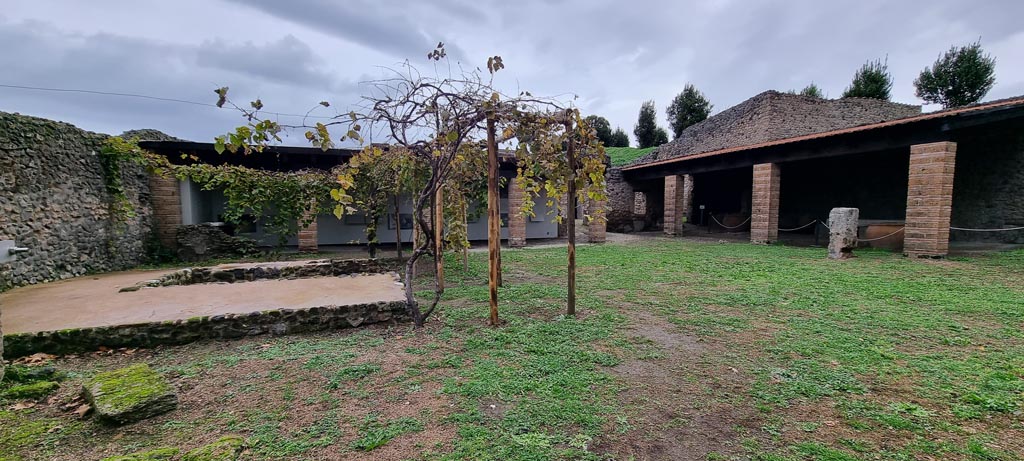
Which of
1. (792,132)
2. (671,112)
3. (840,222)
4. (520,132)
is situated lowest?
(840,222)

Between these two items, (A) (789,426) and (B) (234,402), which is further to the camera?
(B) (234,402)

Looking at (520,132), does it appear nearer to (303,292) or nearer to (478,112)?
(478,112)

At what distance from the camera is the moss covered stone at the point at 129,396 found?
246 cm

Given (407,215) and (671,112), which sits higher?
(671,112)

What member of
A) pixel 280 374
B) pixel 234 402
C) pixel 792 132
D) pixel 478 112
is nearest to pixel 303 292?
pixel 280 374

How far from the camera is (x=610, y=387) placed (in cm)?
294

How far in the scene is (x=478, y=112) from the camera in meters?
3.91

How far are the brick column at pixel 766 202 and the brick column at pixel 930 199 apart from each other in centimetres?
347

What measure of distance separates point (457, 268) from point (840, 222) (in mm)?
8242

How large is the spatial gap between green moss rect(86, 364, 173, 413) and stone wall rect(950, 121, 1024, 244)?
15.6 metres

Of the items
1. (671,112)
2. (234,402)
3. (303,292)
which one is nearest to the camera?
(234,402)

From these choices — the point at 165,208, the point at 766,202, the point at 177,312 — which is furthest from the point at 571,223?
the point at 766,202

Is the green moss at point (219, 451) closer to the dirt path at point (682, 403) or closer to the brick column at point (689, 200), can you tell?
the dirt path at point (682, 403)

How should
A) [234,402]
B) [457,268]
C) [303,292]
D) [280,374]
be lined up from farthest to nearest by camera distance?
[457,268]
[303,292]
[280,374]
[234,402]
